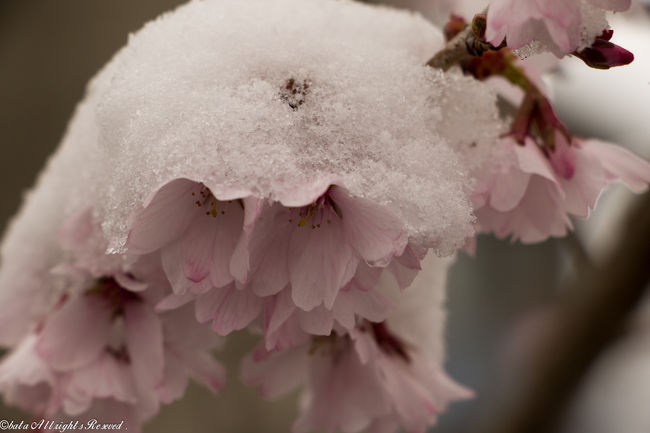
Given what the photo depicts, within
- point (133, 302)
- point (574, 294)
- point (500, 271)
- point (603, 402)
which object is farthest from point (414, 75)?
point (500, 271)

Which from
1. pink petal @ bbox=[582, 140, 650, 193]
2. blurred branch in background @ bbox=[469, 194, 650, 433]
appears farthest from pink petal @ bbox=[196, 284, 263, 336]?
blurred branch in background @ bbox=[469, 194, 650, 433]

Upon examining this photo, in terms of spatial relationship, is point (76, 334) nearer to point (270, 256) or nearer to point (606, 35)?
point (270, 256)

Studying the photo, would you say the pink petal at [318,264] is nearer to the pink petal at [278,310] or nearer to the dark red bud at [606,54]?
the pink petal at [278,310]

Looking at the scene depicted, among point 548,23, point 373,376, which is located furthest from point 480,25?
point 373,376

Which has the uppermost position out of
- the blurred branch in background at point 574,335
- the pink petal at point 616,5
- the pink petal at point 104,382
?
the pink petal at point 616,5

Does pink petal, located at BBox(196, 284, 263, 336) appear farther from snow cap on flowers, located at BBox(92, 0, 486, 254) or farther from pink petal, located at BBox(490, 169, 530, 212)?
pink petal, located at BBox(490, 169, 530, 212)

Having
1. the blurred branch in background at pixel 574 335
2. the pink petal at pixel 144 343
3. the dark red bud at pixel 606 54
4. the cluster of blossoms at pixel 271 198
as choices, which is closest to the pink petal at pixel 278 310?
the cluster of blossoms at pixel 271 198
